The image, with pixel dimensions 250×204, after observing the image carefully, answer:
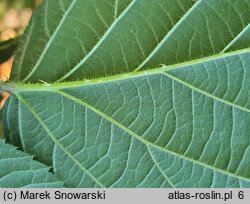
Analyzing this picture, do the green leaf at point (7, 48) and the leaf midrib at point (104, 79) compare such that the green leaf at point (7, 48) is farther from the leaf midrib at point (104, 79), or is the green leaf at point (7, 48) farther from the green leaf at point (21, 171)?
the green leaf at point (21, 171)

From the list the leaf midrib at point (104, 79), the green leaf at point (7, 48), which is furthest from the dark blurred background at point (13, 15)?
the leaf midrib at point (104, 79)

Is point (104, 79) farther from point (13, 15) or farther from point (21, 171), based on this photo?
point (13, 15)

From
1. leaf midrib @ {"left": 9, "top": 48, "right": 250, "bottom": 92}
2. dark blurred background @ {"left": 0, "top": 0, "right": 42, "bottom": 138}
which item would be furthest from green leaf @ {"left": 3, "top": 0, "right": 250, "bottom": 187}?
dark blurred background @ {"left": 0, "top": 0, "right": 42, "bottom": 138}

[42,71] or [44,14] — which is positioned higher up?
[44,14]

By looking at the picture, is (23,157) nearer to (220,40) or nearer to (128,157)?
(128,157)

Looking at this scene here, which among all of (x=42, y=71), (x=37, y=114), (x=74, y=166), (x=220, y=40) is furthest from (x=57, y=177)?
(x=220, y=40)
